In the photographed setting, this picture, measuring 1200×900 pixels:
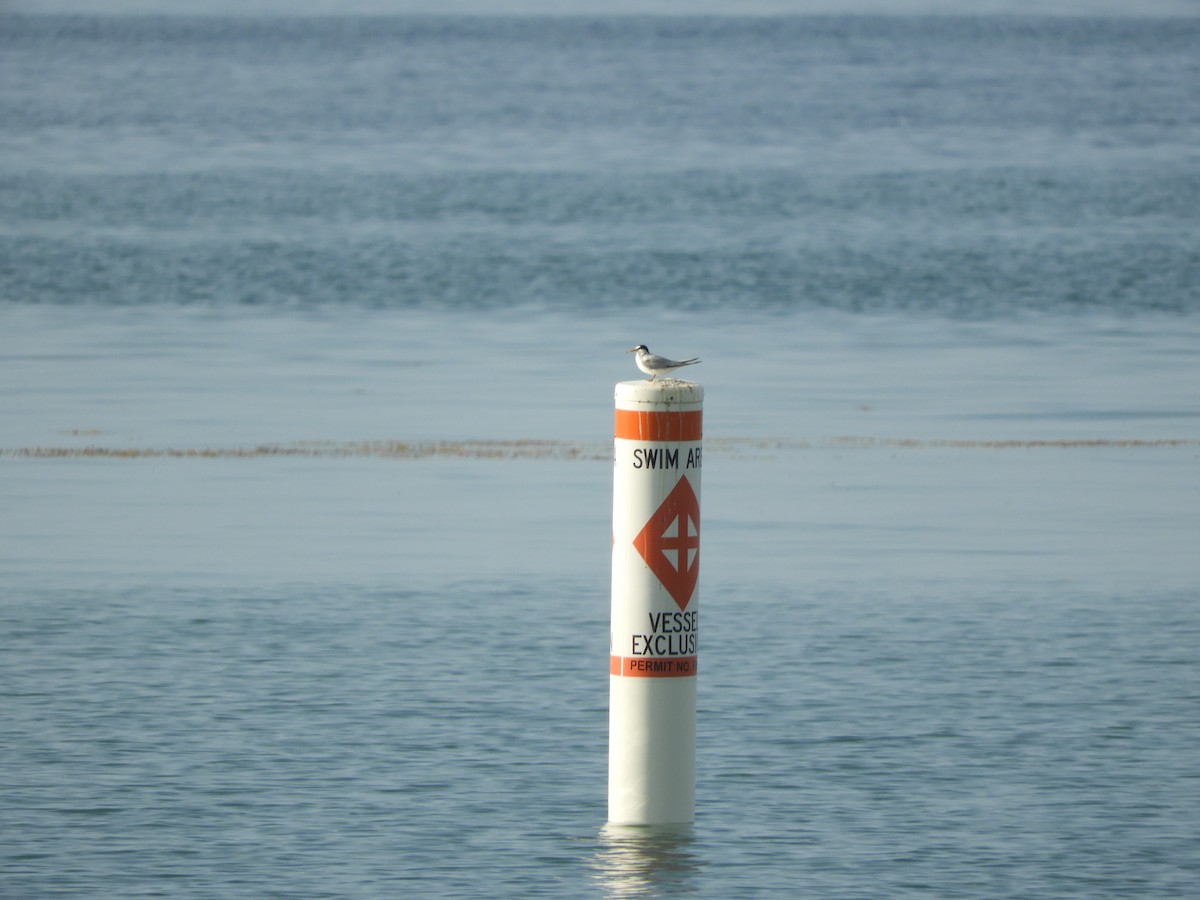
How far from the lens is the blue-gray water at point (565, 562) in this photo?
9.62 metres

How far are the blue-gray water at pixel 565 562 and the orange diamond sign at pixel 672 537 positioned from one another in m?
1.07

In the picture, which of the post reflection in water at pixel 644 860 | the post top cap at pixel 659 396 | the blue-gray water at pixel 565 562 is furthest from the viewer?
the blue-gray water at pixel 565 562

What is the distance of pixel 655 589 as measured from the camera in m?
8.88

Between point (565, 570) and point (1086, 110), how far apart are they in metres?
97.3

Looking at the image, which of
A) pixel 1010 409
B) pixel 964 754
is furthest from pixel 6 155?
pixel 964 754

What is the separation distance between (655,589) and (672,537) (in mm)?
191

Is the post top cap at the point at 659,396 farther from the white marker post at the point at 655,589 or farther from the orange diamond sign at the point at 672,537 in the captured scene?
the orange diamond sign at the point at 672,537

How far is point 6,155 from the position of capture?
8500cm

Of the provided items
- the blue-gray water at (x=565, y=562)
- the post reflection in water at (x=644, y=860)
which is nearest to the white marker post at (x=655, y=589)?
the post reflection in water at (x=644, y=860)

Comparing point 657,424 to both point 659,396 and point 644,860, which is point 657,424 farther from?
point 644,860

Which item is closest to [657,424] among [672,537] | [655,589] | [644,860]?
[672,537]

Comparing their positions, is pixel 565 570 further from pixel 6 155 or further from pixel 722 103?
pixel 722 103

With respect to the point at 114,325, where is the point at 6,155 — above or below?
above

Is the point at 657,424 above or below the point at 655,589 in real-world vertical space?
above
